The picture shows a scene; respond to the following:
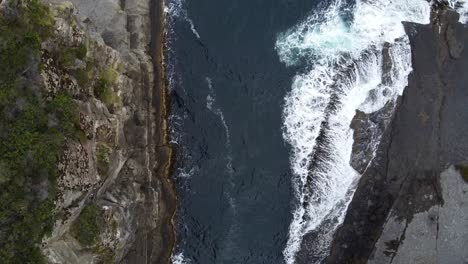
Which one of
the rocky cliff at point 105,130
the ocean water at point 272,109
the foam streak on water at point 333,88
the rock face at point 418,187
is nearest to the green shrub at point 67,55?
the rocky cliff at point 105,130

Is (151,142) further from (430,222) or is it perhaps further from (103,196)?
(430,222)

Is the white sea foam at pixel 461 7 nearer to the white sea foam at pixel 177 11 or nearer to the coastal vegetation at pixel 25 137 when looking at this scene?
the white sea foam at pixel 177 11

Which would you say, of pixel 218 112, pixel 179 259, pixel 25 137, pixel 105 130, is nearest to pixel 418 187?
pixel 218 112

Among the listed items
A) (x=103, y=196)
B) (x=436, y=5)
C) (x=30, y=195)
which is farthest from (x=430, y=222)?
(x=30, y=195)

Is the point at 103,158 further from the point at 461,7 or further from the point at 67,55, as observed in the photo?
the point at 461,7

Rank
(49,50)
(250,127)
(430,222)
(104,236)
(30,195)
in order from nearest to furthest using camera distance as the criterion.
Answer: (30,195) → (49,50) → (104,236) → (430,222) → (250,127)

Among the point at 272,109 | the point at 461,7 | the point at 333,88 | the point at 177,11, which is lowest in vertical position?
the point at 272,109
